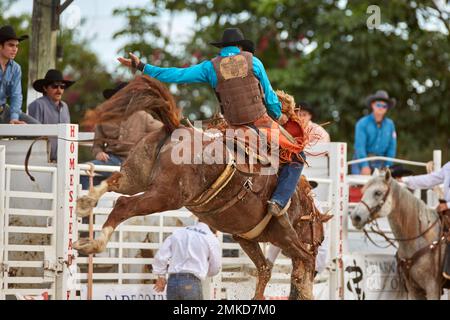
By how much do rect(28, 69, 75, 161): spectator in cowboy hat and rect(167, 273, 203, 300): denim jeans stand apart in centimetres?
211

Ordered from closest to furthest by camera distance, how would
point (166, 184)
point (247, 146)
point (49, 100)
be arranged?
point (166, 184) < point (247, 146) < point (49, 100)

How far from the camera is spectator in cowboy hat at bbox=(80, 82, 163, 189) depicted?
9141 mm

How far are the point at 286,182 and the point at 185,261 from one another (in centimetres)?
177

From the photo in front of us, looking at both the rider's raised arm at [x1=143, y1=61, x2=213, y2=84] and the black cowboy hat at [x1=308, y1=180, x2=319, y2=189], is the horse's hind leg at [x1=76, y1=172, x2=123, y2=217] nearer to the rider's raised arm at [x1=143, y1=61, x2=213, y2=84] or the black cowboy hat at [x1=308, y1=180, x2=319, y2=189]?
the rider's raised arm at [x1=143, y1=61, x2=213, y2=84]

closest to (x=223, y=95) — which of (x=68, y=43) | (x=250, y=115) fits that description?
(x=250, y=115)

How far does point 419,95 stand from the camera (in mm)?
23172

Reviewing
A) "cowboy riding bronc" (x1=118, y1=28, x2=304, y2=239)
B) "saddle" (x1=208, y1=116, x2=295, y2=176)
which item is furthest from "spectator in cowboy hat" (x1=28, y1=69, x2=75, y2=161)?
"saddle" (x1=208, y1=116, x2=295, y2=176)

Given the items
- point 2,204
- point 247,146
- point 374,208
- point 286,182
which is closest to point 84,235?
point 2,204

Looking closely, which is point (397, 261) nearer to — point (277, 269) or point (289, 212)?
point (277, 269)

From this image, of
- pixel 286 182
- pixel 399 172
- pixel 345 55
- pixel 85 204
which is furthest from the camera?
pixel 345 55

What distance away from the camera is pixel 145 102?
343 inches

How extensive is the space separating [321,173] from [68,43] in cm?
1614

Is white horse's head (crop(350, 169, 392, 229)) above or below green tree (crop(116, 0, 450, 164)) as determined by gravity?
below

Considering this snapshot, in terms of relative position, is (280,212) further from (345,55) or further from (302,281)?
(345,55)
